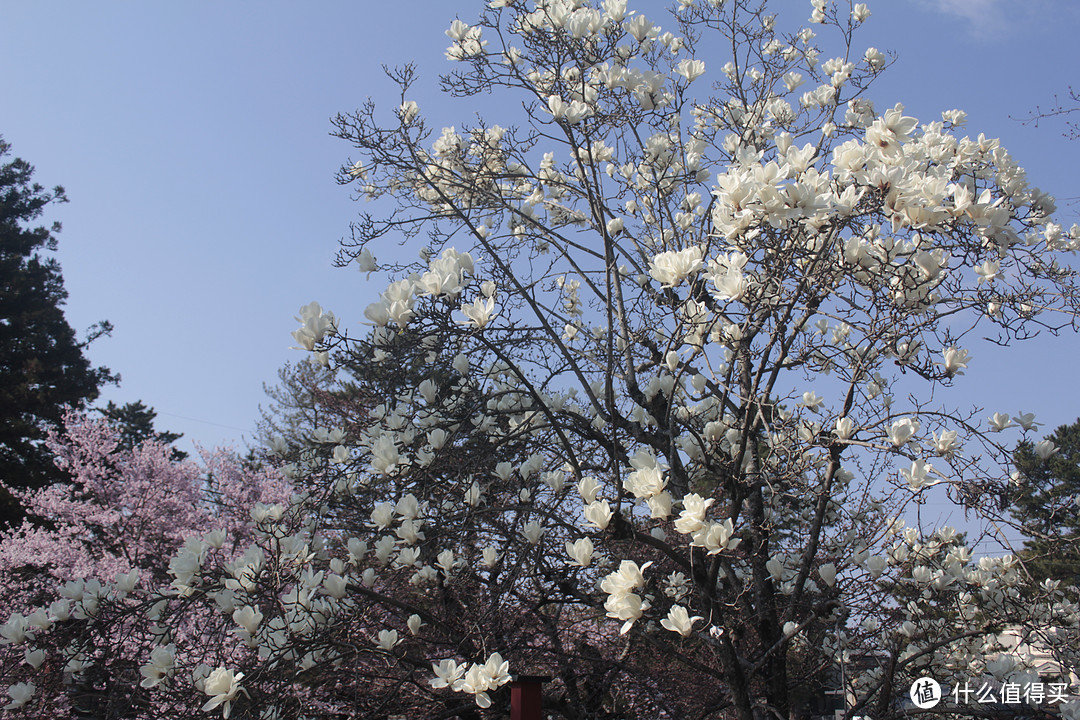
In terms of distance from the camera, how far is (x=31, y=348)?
44.6 feet

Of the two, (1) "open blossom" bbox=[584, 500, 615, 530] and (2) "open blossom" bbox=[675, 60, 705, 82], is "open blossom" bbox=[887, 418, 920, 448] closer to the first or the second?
(1) "open blossom" bbox=[584, 500, 615, 530]

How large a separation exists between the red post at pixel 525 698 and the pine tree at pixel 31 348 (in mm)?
12639

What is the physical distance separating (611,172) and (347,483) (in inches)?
110

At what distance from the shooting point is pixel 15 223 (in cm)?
1429

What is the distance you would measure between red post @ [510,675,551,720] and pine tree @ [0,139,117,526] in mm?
12639

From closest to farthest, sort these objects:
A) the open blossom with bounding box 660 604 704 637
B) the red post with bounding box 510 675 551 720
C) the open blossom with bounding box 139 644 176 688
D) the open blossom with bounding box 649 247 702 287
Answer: the open blossom with bounding box 660 604 704 637 → the open blossom with bounding box 649 247 702 287 → the open blossom with bounding box 139 644 176 688 → the red post with bounding box 510 675 551 720

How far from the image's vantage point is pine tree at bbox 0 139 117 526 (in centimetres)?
1266

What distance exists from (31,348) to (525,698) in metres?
15.0

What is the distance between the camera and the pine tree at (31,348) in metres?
12.7

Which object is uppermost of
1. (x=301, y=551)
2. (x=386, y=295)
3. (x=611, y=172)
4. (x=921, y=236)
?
(x=611, y=172)

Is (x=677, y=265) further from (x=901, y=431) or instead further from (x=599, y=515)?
(x=901, y=431)

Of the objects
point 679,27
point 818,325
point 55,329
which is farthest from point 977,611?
point 55,329

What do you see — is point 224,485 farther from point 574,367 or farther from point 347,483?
point 574,367

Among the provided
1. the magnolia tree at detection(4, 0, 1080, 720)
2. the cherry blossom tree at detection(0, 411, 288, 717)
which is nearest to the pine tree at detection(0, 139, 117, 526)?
the cherry blossom tree at detection(0, 411, 288, 717)
